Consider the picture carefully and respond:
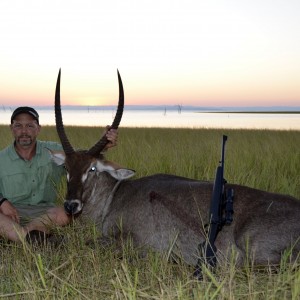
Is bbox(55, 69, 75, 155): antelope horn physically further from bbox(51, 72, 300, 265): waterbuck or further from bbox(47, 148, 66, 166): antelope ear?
bbox(47, 148, 66, 166): antelope ear

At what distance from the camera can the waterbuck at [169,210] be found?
4.92 metres

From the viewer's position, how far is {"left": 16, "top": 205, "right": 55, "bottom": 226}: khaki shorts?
7.07 m

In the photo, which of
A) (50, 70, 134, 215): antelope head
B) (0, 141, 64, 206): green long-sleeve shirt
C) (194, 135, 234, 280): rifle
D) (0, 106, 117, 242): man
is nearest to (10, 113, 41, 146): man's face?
(0, 106, 117, 242): man

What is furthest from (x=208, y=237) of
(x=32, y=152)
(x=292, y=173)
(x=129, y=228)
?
(x=292, y=173)

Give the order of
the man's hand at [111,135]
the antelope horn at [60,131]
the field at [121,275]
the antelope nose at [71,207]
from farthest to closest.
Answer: the man's hand at [111,135] < the antelope horn at [60,131] < the antelope nose at [71,207] < the field at [121,275]

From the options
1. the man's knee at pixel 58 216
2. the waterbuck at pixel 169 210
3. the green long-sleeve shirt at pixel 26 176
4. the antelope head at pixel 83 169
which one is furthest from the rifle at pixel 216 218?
the green long-sleeve shirt at pixel 26 176

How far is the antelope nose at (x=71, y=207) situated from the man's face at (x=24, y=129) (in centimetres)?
170

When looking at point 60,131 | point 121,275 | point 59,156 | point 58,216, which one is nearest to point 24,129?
point 60,131

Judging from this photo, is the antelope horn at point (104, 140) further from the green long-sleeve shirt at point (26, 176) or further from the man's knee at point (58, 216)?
the green long-sleeve shirt at point (26, 176)

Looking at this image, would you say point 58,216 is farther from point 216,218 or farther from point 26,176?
point 216,218

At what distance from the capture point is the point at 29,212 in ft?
23.5

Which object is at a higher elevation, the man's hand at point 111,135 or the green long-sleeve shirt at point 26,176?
the man's hand at point 111,135

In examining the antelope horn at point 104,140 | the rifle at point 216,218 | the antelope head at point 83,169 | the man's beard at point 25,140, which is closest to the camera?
the rifle at point 216,218

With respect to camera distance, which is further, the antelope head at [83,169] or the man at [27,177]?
the man at [27,177]
